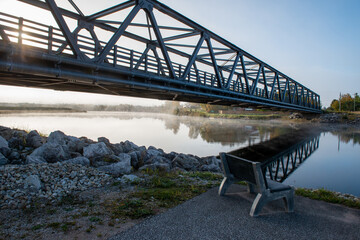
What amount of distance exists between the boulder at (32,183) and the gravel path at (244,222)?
3357mm

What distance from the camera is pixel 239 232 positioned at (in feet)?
13.2

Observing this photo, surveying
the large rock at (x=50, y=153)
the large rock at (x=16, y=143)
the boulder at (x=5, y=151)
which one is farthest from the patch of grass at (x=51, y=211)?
the large rock at (x=16, y=143)

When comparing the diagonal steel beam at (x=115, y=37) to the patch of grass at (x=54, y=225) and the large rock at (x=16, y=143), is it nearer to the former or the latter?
the large rock at (x=16, y=143)

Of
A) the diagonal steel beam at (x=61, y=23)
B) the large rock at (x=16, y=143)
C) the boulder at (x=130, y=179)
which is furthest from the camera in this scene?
the large rock at (x=16, y=143)

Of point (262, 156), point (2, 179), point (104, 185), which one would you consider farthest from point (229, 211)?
point (262, 156)

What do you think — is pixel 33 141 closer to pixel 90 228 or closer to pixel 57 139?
pixel 57 139

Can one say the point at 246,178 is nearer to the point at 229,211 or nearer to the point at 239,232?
the point at 229,211

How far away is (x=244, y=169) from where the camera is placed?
5.23 meters

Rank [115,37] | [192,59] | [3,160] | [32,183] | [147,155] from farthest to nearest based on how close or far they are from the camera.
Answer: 1. [192,59]
2. [147,155]
3. [115,37]
4. [3,160]
5. [32,183]

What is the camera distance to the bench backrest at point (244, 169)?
15.5ft

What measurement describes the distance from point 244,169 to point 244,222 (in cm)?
Result: 128

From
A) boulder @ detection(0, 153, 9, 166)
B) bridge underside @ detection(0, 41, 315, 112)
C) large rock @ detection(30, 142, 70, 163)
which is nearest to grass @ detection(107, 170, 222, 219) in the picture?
large rock @ detection(30, 142, 70, 163)

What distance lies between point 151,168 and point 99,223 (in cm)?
468

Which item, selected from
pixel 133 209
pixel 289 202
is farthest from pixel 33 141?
pixel 289 202
